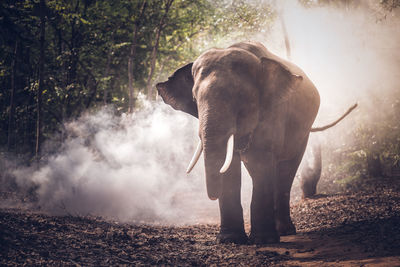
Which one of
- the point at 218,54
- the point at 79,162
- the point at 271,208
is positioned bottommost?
the point at 271,208

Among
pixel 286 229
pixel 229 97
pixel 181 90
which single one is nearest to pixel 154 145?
pixel 181 90

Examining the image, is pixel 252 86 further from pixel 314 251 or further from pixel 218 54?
pixel 314 251

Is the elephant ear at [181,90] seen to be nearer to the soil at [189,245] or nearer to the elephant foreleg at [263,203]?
the elephant foreleg at [263,203]

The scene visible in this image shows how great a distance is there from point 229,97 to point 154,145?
40.8ft

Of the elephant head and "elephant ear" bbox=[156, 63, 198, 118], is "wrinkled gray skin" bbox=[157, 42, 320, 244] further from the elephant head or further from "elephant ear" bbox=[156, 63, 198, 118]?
"elephant ear" bbox=[156, 63, 198, 118]

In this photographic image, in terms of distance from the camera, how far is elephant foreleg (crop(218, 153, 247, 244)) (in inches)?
270

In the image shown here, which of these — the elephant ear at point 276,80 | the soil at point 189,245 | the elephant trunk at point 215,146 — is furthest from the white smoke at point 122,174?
the elephant ear at point 276,80

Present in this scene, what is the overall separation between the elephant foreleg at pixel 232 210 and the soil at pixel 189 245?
0.25 meters

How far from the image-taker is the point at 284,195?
27.8 feet

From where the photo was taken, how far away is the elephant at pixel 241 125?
611 cm

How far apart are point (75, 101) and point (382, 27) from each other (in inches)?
539

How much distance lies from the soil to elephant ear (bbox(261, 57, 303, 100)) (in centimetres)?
265

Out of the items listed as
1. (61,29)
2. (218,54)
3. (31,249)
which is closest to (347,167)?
(218,54)

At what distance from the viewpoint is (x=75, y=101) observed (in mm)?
18500
